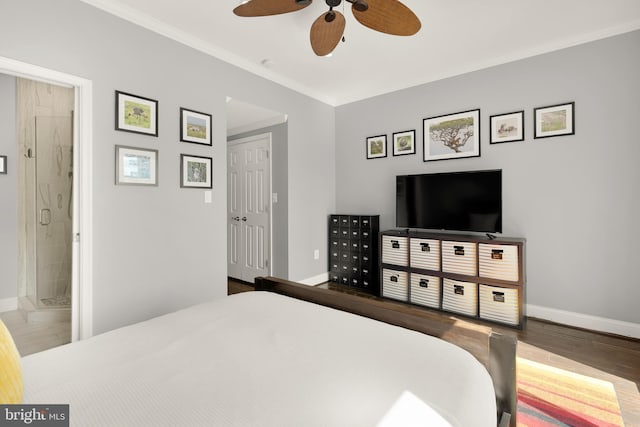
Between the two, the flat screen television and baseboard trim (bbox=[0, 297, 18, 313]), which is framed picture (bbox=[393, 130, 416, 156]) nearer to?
the flat screen television

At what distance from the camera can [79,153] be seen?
222 centimetres

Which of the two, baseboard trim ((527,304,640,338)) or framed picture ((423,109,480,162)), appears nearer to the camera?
baseboard trim ((527,304,640,338))

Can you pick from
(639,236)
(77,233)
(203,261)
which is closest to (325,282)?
(203,261)

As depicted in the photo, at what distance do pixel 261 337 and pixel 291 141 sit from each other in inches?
118

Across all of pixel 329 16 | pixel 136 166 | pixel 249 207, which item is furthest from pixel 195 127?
pixel 249 207

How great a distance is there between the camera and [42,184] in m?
3.21

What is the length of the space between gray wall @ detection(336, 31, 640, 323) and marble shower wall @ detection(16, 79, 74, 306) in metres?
4.26

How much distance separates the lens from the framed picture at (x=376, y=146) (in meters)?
4.02

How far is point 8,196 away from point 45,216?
16.3 inches

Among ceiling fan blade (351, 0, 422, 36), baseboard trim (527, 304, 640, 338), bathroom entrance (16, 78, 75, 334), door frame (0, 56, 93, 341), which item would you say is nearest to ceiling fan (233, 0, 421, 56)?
ceiling fan blade (351, 0, 422, 36)

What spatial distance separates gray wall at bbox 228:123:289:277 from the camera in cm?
384

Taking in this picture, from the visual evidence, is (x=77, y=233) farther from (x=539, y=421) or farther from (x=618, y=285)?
(x=618, y=285)

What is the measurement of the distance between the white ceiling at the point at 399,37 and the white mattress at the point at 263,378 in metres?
2.33

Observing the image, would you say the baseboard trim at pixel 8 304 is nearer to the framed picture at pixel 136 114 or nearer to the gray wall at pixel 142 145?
the gray wall at pixel 142 145
